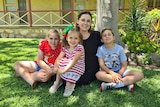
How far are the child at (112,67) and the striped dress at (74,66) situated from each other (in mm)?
317

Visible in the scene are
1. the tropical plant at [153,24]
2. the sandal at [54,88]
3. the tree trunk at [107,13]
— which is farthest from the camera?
the tropical plant at [153,24]

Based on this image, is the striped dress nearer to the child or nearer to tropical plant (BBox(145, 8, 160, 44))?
the child

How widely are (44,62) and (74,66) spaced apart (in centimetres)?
59

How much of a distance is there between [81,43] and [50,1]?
371 inches

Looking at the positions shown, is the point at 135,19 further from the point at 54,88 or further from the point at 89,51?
the point at 54,88

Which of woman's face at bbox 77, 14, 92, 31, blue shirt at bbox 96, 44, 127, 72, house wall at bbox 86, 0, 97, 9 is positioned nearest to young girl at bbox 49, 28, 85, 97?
woman's face at bbox 77, 14, 92, 31

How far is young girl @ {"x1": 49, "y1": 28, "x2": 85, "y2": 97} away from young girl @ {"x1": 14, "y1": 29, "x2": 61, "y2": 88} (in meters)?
0.21

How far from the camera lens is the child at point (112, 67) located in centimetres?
350

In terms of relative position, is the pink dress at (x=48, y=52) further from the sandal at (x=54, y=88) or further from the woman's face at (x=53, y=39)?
the sandal at (x=54, y=88)

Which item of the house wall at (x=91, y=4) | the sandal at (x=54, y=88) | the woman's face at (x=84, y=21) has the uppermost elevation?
the house wall at (x=91, y=4)

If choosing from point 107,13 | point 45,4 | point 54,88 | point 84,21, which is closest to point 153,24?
point 107,13

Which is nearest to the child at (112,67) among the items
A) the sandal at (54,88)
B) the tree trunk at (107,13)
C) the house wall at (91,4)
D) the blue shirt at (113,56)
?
the blue shirt at (113,56)

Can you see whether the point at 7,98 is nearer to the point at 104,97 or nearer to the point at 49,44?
the point at 49,44

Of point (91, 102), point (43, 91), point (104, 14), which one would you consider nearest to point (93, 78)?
point (91, 102)
